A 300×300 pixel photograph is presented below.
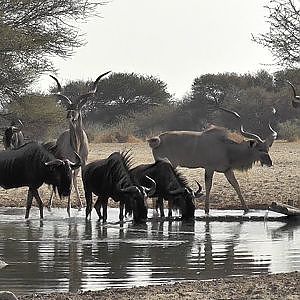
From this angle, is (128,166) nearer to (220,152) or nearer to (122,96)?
(220,152)

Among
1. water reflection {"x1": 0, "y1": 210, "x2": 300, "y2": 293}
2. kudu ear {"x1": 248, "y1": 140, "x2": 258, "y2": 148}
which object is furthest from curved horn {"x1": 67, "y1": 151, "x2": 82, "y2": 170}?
kudu ear {"x1": 248, "y1": 140, "x2": 258, "y2": 148}

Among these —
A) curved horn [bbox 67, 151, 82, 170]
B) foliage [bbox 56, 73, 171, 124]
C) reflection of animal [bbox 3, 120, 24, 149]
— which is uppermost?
foliage [bbox 56, 73, 171, 124]

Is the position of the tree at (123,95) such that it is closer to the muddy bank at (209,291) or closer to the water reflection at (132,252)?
the water reflection at (132,252)

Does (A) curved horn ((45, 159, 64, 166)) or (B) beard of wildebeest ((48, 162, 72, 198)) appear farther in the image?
(B) beard of wildebeest ((48, 162, 72, 198))

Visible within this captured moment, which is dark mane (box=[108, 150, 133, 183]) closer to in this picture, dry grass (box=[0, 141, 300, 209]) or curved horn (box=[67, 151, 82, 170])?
curved horn (box=[67, 151, 82, 170])

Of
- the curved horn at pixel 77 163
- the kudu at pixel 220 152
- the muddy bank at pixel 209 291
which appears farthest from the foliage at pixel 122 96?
the muddy bank at pixel 209 291

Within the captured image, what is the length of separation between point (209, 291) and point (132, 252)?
3.61 metres

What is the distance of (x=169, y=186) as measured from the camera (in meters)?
17.3

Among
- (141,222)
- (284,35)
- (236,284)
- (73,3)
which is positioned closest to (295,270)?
(236,284)

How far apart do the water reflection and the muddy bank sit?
0.64 metres

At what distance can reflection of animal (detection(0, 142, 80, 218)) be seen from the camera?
59.3 feet

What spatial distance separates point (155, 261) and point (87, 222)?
537cm

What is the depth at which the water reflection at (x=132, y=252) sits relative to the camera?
34.3ft

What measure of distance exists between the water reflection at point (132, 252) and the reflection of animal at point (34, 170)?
1161 millimetres
